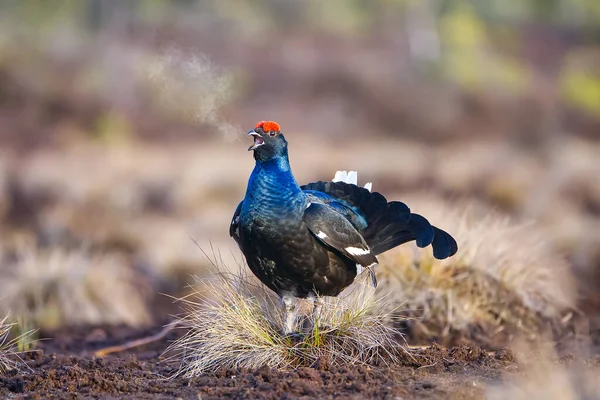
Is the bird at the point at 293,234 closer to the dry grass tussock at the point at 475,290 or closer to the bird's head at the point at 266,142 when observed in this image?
the bird's head at the point at 266,142

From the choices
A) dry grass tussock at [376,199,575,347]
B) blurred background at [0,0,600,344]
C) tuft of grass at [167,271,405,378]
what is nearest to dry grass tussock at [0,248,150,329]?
blurred background at [0,0,600,344]

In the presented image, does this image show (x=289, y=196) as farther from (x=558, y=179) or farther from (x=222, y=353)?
(x=558, y=179)

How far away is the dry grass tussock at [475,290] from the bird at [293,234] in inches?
59.7

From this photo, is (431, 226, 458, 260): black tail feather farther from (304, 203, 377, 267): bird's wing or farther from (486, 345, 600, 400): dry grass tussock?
(486, 345, 600, 400): dry grass tussock

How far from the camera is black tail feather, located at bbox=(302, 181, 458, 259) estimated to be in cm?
588

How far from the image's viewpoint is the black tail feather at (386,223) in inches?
232

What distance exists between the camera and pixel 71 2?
3231cm

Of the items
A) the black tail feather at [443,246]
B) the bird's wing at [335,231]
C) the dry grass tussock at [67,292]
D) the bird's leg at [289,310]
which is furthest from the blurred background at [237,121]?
the black tail feather at [443,246]

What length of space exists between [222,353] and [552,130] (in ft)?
75.6

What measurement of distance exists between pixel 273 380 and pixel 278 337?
0.58 m

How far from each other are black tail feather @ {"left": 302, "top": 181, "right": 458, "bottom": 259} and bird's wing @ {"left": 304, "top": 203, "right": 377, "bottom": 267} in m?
0.30

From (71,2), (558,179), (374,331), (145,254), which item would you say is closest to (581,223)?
(558,179)

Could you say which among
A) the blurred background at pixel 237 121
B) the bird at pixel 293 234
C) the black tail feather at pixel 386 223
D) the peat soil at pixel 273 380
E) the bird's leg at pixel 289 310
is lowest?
the peat soil at pixel 273 380

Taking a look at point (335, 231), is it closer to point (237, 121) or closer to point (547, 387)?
point (547, 387)
